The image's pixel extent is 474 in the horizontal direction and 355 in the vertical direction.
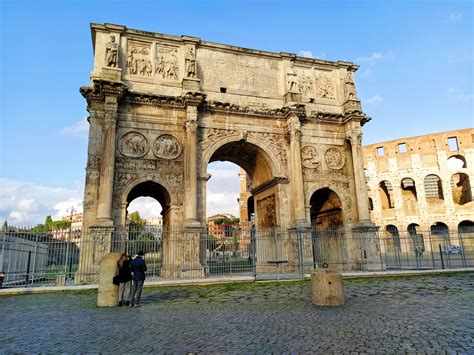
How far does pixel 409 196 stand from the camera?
125 feet

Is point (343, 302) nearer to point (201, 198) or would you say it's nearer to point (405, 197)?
point (201, 198)

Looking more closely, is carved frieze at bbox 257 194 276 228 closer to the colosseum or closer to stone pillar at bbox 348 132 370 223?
stone pillar at bbox 348 132 370 223

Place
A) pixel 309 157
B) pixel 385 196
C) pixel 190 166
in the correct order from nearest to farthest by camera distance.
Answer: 1. pixel 190 166
2. pixel 309 157
3. pixel 385 196

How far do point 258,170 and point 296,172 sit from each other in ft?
10.1

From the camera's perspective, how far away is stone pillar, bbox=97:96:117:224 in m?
13.8

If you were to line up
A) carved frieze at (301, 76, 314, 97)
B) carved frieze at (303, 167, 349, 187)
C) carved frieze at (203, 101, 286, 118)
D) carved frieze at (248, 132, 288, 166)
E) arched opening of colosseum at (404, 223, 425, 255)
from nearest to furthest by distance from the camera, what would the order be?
carved frieze at (203, 101, 286, 118) → arched opening of colosseum at (404, 223, 425, 255) → carved frieze at (248, 132, 288, 166) → carved frieze at (303, 167, 349, 187) → carved frieze at (301, 76, 314, 97)

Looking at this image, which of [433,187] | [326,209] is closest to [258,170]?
[326,209]

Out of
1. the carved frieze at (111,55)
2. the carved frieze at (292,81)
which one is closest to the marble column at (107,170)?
the carved frieze at (111,55)

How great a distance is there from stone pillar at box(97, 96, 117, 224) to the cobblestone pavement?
515 centimetres

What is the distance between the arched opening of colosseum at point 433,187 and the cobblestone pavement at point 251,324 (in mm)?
33527

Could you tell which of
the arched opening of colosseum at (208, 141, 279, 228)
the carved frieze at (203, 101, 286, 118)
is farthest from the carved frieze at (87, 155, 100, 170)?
the carved frieze at (203, 101, 286, 118)

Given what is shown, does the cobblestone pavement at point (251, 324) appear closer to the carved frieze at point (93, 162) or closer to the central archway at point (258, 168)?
the carved frieze at point (93, 162)

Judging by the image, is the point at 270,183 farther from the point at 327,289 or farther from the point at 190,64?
the point at 327,289

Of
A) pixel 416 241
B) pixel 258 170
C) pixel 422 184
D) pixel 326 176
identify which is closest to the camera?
pixel 326 176
